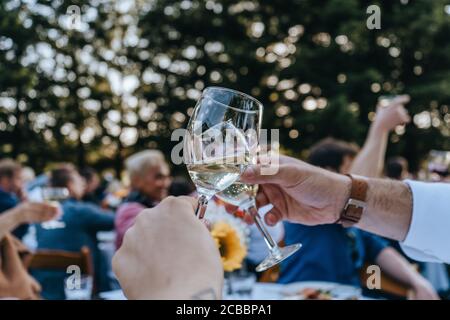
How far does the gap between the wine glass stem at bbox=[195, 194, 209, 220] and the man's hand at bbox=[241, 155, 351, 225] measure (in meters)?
0.31

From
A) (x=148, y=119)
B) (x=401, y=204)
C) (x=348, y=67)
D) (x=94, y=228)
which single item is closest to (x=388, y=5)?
(x=348, y=67)

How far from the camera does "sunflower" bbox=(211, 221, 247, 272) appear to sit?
204 cm

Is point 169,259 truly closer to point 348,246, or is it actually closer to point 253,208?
point 253,208

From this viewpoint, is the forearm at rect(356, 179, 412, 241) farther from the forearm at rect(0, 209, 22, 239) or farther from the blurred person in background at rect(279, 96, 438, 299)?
the forearm at rect(0, 209, 22, 239)

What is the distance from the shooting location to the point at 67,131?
15914mm

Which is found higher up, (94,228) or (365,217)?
(365,217)

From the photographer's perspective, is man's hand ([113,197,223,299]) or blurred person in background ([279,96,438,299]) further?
blurred person in background ([279,96,438,299])

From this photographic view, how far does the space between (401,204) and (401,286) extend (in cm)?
179

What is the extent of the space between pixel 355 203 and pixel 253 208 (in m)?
0.26

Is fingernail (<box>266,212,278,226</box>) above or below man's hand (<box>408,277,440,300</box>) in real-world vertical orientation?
above

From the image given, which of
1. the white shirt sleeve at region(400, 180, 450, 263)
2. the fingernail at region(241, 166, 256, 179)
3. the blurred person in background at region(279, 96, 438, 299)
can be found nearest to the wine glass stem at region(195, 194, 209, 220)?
the fingernail at region(241, 166, 256, 179)

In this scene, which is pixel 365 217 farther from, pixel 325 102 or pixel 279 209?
pixel 325 102

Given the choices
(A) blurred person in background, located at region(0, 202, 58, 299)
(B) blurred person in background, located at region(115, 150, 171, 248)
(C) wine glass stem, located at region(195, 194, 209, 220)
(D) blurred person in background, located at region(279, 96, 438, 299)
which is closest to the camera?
(C) wine glass stem, located at region(195, 194, 209, 220)

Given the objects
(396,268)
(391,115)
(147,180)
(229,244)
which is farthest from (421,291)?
(147,180)
